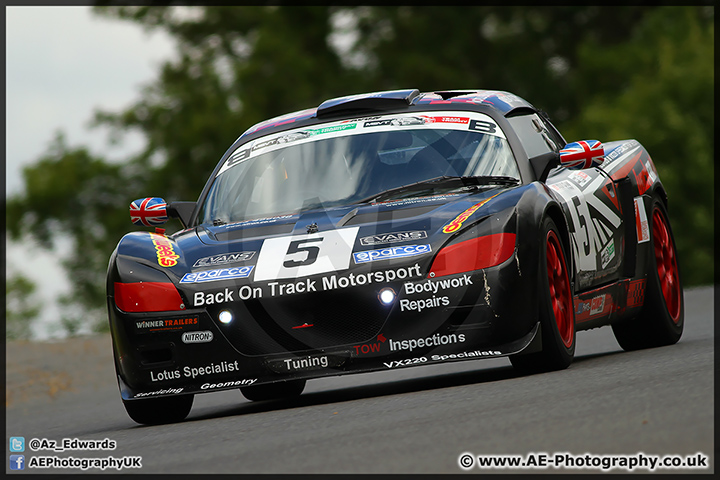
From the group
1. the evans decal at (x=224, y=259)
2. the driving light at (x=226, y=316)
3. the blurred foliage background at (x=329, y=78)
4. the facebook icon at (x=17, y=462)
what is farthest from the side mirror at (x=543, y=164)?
the blurred foliage background at (x=329, y=78)

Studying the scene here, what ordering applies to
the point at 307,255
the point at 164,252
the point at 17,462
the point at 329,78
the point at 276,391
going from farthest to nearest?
the point at 329,78
the point at 276,391
the point at 164,252
the point at 307,255
the point at 17,462

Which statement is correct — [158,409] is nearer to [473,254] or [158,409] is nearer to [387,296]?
[387,296]

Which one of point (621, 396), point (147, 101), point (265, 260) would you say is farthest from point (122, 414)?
point (147, 101)

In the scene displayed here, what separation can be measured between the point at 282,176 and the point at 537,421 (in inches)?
117

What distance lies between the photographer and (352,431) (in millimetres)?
4910

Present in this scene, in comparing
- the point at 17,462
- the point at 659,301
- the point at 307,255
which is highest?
the point at 307,255

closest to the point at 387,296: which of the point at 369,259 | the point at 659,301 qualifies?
the point at 369,259

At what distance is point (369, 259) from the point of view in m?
5.76

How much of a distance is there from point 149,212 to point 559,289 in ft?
8.53

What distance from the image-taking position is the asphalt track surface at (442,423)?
13.4 feet

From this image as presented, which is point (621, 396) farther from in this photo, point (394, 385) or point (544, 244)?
point (394, 385)

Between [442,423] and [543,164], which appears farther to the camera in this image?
[543,164]

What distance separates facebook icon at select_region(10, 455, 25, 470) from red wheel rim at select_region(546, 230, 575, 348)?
2.68 metres

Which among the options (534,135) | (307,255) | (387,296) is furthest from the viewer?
(534,135)
